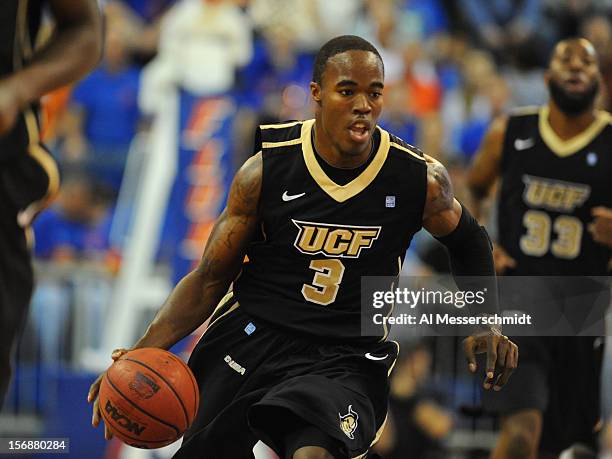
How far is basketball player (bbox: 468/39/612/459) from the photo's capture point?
673 cm

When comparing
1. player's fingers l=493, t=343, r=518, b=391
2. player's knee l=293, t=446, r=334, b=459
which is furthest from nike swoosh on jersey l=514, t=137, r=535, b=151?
player's knee l=293, t=446, r=334, b=459

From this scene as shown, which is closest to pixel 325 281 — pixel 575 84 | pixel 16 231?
pixel 16 231

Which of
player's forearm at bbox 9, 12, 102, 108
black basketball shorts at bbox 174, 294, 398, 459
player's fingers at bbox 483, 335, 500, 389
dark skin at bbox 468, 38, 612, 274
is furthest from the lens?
dark skin at bbox 468, 38, 612, 274

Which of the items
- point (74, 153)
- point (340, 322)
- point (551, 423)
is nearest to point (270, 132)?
point (340, 322)

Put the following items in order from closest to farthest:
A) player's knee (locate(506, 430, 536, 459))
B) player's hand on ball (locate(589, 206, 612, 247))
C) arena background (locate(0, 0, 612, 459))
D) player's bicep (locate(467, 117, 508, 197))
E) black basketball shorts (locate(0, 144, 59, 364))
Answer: black basketball shorts (locate(0, 144, 59, 364))
player's knee (locate(506, 430, 536, 459))
player's hand on ball (locate(589, 206, 612, 247))
player's bicep (locate(467, 117, 508, 197))
arena background (locate(0, 0, 612, 459))

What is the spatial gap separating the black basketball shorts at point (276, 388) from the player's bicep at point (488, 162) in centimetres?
239

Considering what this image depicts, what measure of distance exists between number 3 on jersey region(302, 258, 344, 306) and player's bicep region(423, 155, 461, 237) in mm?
445

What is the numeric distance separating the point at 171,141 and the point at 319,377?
5.87 metres

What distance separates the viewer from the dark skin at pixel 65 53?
316 centimetres

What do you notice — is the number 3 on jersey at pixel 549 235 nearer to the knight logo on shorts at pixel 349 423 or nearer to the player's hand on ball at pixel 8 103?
the knight logo on shorts at pixel 349 423

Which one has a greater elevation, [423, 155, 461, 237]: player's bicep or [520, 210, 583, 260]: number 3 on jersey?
[423, 155, 461, 237]: player's bicep

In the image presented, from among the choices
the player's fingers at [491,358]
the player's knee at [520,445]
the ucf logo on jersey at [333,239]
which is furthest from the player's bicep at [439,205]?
the player's knee at [520,445]

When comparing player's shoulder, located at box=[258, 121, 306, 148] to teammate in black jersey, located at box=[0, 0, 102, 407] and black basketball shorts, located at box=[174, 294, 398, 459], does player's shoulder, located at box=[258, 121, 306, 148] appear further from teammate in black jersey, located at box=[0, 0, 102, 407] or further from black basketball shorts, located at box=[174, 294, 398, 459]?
teammate in black jersey, located at box=[0, 0, 102, 407]

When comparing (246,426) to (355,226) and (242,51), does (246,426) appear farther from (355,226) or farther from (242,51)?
(242,51)
